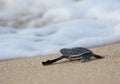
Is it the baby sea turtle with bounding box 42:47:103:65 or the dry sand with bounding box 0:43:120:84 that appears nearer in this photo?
the dry sand with bounding box 0:43:120:84

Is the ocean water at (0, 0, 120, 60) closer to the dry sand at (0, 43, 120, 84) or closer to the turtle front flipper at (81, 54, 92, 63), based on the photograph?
the dry sand at (0, 43, 120, 84)

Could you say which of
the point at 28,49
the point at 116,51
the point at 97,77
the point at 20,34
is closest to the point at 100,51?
the point at 116,51

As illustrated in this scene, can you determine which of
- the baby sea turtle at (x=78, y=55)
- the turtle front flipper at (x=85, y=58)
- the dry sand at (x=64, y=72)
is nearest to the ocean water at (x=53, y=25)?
the dry sand at (x=64, y=72)

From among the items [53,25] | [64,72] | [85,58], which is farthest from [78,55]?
[53,25]

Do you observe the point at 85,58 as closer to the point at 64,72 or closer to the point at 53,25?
the point at 64,72

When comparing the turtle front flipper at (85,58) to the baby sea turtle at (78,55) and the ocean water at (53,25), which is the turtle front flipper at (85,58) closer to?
the baby sea turtle at (78,55)

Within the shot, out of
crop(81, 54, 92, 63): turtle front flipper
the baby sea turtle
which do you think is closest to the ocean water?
the baby sea turtle

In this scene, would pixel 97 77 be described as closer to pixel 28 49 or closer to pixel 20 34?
pixel 28 49
